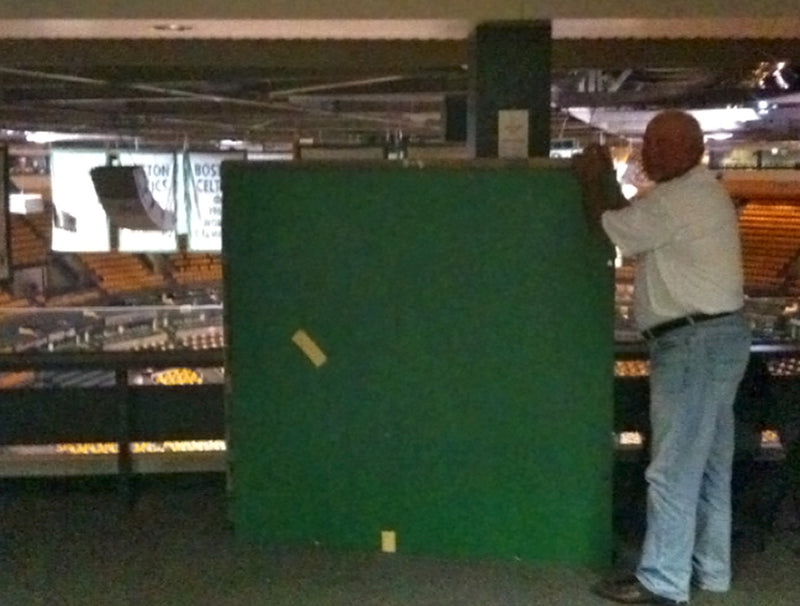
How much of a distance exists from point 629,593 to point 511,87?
2.26 m

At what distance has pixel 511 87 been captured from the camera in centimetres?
520

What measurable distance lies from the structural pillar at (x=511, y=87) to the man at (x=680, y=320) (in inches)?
31.5

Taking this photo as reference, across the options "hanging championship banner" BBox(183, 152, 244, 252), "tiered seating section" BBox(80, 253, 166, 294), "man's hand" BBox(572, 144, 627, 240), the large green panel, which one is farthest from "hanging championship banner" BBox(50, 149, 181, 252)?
"man's hand" BBox(572, 144, 627, 240)

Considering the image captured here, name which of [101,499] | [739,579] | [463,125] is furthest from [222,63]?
[739,579]

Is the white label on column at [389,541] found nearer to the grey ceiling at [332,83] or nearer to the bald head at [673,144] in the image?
the bald head at [673,144]

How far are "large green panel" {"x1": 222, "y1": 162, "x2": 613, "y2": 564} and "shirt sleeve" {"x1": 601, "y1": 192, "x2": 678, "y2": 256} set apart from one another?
38 cm

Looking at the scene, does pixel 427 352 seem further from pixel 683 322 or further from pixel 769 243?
pixel 769 243

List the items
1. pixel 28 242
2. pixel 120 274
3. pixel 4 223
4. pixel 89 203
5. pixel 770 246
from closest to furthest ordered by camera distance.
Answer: pixel 4 223
pixel 89 203
pixel 770 246
pixel 28 242
pixel 120 274

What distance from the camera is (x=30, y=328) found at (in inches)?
372

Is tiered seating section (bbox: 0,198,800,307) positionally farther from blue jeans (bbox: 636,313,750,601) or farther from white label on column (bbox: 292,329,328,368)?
blue jeans (bbox: 636,313,750,601)

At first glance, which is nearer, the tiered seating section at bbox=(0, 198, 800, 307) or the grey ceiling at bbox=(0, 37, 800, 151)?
the grey ceiling at bbox=(0, 37, 800, 151)

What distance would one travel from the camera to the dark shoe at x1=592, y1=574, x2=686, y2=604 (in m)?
4.58

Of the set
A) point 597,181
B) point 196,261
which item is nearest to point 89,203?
point 196,261

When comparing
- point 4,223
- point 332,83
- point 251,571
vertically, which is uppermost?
point 332,83
